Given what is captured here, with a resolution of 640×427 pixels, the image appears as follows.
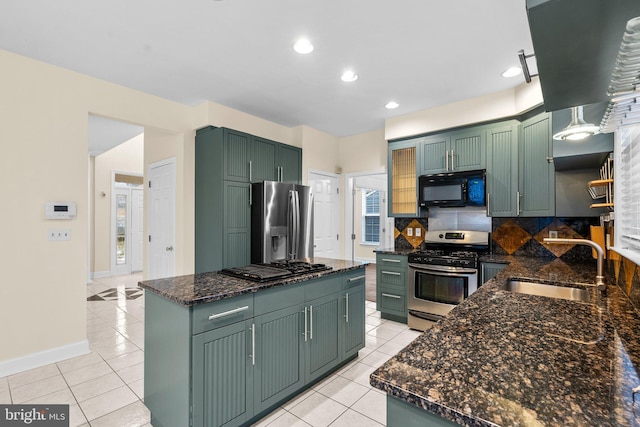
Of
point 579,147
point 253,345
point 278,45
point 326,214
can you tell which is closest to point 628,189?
point 579,147

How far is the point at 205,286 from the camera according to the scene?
1.86m

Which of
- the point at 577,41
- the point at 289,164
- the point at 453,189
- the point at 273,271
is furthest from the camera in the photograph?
the point at 289,164

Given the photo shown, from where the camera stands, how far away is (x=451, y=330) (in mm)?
1142

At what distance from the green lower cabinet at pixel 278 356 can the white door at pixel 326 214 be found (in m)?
2.80

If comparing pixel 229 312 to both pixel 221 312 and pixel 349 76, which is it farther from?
pixel 349 76

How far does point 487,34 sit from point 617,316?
6.98ft

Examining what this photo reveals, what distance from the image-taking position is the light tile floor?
2.01 meters

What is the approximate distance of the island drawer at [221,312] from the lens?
160 cm

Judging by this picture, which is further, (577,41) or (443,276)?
(443,276)

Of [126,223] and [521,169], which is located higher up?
[521,169]

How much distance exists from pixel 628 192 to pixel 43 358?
4.50 metres

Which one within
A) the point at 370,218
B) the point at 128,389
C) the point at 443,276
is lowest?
the point at 128,389

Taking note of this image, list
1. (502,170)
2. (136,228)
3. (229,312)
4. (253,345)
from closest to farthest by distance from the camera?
(229,312), (253,345), (502,170), (136,228)

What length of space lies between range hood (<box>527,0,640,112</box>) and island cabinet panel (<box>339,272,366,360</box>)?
1.96m
